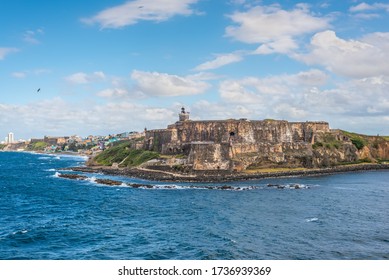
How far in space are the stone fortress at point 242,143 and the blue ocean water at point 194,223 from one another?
57.1ft

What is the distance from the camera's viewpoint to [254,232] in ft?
118

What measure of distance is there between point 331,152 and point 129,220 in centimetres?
7268

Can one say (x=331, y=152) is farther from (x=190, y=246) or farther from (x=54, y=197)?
(x=190, y=246)

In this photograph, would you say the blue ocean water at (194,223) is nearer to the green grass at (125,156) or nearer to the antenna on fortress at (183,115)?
the green grass at (125,156)

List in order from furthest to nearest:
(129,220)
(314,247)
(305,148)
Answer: (305,148) < (129,220) < (314,247)

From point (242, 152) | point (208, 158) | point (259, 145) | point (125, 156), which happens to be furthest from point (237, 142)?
point (125, 156)

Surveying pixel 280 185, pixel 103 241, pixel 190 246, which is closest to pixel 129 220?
pixel 103 241

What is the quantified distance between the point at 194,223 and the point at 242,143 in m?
52.8

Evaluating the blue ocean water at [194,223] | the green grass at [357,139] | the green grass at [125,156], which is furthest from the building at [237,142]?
the blue ocean water at [194,223]

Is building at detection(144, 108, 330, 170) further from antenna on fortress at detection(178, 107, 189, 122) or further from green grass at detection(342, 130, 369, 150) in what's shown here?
green grass at detection(342, 130, 369, 150)

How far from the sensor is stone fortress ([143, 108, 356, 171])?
8394cm

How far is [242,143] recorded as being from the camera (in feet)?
299

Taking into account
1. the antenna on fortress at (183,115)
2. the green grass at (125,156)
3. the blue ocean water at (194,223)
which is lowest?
the blue ocean water at (194,223)

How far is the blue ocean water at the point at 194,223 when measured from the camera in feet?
100
